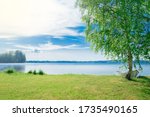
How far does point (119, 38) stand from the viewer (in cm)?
2594

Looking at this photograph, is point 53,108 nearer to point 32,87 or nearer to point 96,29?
point 32,87

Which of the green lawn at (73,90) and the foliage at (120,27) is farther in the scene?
the foliage at (120,27)

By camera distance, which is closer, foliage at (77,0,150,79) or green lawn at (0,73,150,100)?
green lawn at (0,73,150,100)

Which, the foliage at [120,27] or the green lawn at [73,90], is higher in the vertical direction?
the foliage at [120,27]

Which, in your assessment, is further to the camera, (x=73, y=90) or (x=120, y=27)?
(x=120, y=27)

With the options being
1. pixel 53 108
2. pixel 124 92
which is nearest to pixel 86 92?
pixel 124 92

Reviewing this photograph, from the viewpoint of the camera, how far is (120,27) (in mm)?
26000

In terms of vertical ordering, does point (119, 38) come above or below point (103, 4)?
below

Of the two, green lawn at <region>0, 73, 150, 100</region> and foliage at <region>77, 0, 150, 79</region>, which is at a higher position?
foliage at <region>77, 0, 150, 79</region>

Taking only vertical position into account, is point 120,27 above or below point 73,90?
above

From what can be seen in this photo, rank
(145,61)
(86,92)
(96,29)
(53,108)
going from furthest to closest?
(96,29), (145,61), (86,92), (53,108)

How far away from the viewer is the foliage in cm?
2492

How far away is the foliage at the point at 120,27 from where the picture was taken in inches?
981

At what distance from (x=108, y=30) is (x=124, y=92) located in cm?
772
